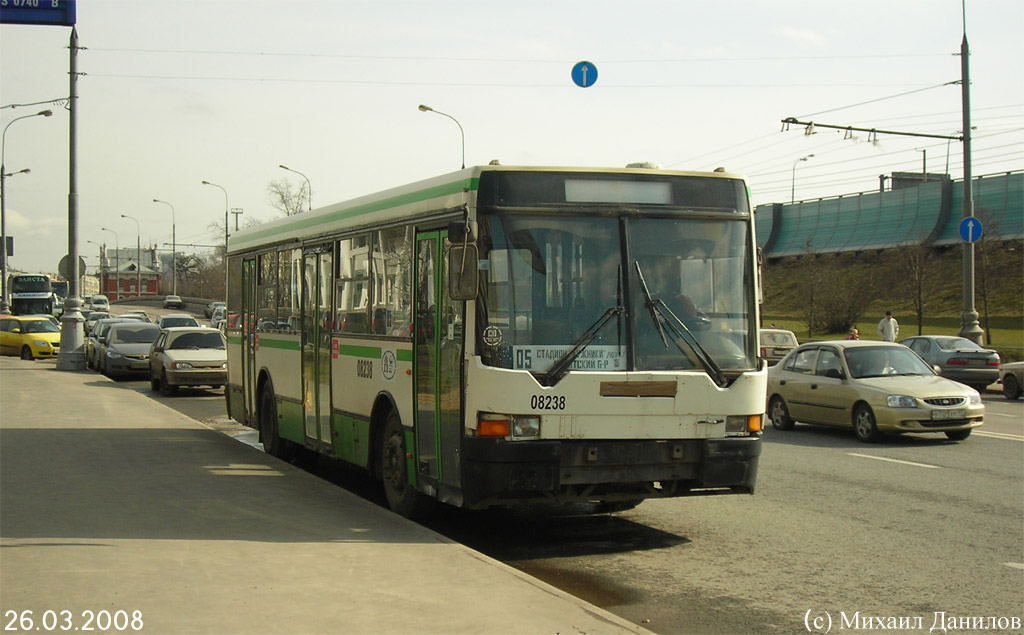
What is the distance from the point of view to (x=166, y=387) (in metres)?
25.6

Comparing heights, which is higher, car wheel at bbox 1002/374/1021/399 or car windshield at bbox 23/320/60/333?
car windshield at bbox 23/320/60/333

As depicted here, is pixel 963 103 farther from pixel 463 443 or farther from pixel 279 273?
pixel 463 443

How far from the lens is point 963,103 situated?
28953 mm

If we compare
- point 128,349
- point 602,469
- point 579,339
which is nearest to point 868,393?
point 602,469

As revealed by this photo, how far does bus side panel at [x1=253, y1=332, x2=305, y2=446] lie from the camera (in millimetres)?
12617

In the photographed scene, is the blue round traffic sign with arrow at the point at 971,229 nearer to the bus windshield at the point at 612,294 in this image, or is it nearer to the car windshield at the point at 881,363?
the car windshield at the point at 881,363

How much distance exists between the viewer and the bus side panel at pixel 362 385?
9.52 meters

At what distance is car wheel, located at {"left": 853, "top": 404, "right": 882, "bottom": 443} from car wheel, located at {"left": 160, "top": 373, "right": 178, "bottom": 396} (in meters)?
15.6

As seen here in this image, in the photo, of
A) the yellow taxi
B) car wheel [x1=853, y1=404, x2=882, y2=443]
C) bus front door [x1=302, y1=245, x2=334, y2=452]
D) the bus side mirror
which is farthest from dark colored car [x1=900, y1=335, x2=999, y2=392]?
the yellow taxi

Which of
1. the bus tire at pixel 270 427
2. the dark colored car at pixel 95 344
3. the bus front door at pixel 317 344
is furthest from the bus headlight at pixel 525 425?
the dark colored car at pixel 95 344

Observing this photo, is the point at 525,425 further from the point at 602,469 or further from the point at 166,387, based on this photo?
the point at 166,387

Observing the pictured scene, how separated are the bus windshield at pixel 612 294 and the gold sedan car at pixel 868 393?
25.9ft

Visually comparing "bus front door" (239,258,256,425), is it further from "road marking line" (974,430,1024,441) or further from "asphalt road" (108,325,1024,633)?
"road marking line" (974,430,1024,441)

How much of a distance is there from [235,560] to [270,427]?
6.92 metres
